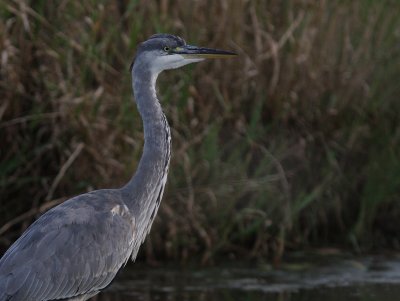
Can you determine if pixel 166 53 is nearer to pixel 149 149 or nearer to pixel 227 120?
pixel 149 149

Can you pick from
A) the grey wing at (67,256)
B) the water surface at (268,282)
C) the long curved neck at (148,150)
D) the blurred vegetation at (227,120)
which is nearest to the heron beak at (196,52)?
the long curved neck at (148,150)

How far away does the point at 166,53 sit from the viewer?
6.39m

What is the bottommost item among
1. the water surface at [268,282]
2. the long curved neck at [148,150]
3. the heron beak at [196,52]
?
the water surface at [268,282]

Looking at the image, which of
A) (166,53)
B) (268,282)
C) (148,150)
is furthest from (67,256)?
(268,282)

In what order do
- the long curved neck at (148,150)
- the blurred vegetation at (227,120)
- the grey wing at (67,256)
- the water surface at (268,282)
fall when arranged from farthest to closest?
1. the blurred vegetation at (227,120)
2. the water surface at (268,282)
3. the long curved neck at (148,150)
4. the grey wing at (67,256)

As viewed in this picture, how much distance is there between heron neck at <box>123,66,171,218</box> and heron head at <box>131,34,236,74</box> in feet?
0.18

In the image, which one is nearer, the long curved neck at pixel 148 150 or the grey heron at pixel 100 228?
the grey heron at pixel 100 228

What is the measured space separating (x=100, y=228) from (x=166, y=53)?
970 mm

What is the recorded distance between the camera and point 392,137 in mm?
8453

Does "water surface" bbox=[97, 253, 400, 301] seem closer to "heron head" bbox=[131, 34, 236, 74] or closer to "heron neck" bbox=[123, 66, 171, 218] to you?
"heron neck" bbox=[123, 66, 171, 218]

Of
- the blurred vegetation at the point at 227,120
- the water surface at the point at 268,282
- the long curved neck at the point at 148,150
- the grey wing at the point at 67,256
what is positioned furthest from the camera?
the blurred vegetation at the point at 227,120

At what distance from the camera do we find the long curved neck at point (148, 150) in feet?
20.8

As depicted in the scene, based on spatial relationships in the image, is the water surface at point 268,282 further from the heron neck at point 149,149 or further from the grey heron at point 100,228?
the heron neck at point 149,149

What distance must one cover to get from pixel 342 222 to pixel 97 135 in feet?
5.98
